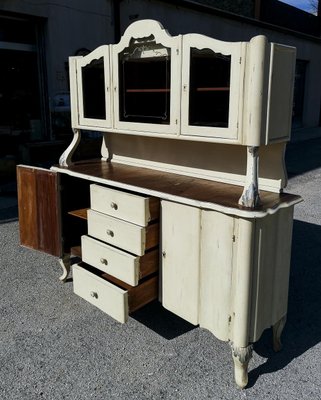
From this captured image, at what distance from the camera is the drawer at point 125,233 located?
232 centimetres

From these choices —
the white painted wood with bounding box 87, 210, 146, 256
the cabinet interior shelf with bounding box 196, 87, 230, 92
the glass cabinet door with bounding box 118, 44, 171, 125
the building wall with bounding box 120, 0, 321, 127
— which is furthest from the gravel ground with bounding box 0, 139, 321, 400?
the building wall with bounding box 120, 0, 321, 127

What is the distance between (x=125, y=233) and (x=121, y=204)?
172mm

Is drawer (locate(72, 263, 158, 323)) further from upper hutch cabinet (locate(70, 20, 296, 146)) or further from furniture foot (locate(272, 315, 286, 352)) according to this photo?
upper hutch cabinet (locate(70, 20, 296, 146))

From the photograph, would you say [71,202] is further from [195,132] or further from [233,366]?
[233,366]

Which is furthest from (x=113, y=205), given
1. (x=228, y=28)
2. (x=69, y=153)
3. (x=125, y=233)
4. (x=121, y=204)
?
(x=228, y=28)

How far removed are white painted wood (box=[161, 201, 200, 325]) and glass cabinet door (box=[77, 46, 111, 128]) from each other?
91 cm

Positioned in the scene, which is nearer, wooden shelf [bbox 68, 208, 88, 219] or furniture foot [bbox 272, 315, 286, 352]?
furniture foot [bbox 272, 315, 286, 352]

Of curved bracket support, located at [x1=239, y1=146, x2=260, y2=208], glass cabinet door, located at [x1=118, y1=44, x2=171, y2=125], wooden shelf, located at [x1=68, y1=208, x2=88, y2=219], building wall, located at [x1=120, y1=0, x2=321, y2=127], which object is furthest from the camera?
building wall, located at [x1=120, y1=0, x2=321, y2=127]

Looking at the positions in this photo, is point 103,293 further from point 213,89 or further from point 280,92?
point 280,92

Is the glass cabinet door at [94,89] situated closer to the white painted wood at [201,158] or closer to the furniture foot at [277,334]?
the white painted wood at [201,158]

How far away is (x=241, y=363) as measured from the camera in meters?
2.07

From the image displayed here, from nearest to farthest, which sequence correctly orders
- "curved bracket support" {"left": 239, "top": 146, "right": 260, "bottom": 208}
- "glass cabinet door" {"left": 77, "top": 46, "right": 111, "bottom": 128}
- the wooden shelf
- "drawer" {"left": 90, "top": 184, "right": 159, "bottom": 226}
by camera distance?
"curved bracket support" {"left": 239, "top": 146, "right": 260, "bottom": 208}
"drawer" {"left": 90, "top": 184, "right": 159, "bottom": 226}
"glass cabinet door" {"left": 77, "top": 46, "right": 111, "bottom": 128}
the wooden shelf

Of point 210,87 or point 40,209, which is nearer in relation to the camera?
point 210,87

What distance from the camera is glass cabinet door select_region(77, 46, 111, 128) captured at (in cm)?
273
